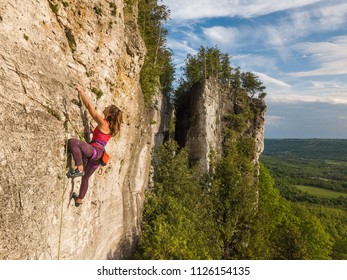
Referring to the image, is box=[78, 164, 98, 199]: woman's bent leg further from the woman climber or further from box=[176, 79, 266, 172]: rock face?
box=[176, 79, 266, 172]: rock face

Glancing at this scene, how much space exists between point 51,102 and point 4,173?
3145 mm

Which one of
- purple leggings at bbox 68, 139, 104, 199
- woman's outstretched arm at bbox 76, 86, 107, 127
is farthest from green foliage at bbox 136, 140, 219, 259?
woman's outstretched arm at bbox 76, 86, 107, 127

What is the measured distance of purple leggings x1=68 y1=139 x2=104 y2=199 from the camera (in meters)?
9.55

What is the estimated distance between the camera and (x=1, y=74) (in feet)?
23.6

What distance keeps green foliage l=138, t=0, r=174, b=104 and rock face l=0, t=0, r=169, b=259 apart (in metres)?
6.15

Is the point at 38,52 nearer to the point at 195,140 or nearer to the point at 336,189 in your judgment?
the point at 195,140

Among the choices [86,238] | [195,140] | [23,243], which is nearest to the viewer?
[23,243]

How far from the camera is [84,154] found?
9.86 m

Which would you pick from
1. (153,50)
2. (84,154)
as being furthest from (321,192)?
(84,154)

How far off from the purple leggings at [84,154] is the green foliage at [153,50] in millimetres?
12075

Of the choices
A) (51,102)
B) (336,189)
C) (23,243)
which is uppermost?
(51,102)

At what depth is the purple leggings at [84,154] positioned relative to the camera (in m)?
9.55

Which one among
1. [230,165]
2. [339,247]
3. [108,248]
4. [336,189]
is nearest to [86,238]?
[108,248]

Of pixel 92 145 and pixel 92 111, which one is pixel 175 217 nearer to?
pixel 92 145
